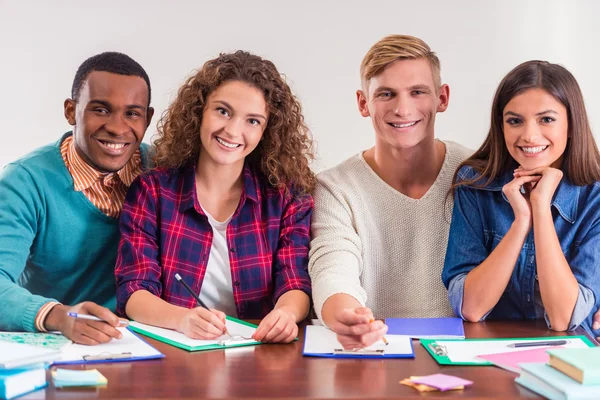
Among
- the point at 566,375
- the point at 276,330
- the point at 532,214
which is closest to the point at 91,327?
the point at 276,330

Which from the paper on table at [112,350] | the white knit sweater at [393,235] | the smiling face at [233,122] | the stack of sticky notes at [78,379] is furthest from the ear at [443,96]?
the stack of sticky notes at [78,379]

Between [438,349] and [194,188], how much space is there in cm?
87

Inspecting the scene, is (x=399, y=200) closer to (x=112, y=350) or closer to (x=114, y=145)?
(x=114, y=145)

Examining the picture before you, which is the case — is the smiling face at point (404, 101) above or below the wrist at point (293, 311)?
above

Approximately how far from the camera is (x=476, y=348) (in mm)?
1677

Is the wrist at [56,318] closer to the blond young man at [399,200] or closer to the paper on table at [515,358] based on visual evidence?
the blond young man at [399,200]

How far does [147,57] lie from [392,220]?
2098 millimetres

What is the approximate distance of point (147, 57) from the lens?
395 centimetres

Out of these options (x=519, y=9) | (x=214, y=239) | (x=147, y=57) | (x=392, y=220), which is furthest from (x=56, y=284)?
(x=519, y=9)

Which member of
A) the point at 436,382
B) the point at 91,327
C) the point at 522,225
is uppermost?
the point at 522,225

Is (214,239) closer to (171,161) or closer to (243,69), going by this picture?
(171,161)

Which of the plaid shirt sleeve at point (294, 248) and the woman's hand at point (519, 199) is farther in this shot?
the plaid shirt sleeve at point (294, 248)

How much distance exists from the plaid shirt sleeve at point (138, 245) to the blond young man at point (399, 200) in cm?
46

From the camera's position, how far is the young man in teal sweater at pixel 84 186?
85.5 inches
